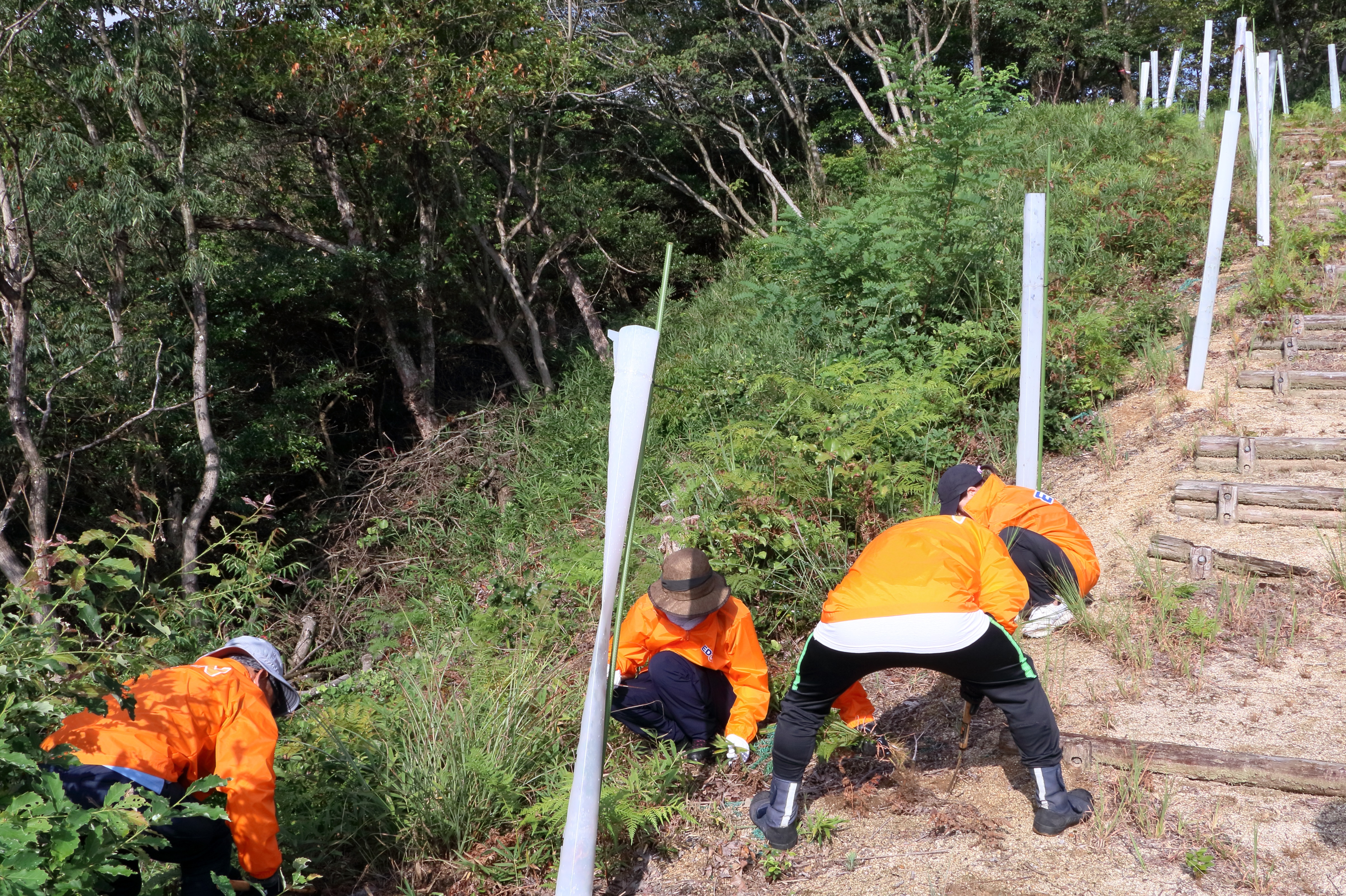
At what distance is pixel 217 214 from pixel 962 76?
7340mm

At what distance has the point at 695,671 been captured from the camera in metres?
3.89

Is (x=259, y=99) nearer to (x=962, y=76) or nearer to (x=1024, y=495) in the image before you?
(x=962, y=76)

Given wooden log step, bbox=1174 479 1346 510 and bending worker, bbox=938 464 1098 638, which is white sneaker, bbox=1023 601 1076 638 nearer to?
bending worker, bbox=938 464 1098 638

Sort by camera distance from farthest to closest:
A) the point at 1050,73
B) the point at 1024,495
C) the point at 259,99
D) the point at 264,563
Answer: the point at 1050,73 < the point at 259,99 < the point at 264,563 < the point at 1024,495

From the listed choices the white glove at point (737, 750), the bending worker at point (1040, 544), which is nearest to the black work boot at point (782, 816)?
the white glove at point (737, 750)

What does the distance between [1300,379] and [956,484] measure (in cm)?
348

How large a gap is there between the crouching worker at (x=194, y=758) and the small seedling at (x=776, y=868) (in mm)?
1582

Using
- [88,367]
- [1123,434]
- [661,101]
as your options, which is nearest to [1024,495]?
[1123,434]

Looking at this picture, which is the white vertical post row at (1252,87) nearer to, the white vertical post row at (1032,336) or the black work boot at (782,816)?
the white vertical post row at (1032,336)

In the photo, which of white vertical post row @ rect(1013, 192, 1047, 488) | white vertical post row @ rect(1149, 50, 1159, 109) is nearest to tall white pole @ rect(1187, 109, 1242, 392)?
white vertical post row @ rect(1013, 192, 1047, 488)

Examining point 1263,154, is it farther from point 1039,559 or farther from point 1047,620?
point 1047,620

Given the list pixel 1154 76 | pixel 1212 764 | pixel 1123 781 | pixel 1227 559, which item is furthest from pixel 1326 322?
Result: pixel 1154 76

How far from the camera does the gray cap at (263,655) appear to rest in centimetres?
311

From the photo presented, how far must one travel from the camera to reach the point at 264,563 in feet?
18.4
